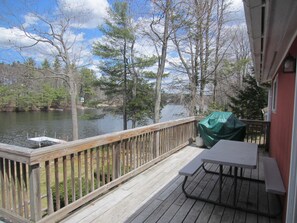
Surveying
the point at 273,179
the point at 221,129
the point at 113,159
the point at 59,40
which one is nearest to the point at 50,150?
the point at 113,159

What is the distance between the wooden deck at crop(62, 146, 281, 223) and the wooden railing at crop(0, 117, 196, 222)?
16 centimetres

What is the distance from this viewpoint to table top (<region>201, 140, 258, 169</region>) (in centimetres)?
262

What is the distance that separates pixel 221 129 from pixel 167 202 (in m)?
3.45

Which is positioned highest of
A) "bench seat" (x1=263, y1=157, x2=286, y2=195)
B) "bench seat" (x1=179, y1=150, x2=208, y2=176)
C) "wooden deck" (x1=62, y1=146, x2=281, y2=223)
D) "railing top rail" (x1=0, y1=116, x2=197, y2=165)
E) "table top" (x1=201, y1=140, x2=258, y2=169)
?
"railing top rail" (x1=0, y1=116, x2=197, y2=165)

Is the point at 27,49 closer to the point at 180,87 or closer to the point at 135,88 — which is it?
the point at 135,88

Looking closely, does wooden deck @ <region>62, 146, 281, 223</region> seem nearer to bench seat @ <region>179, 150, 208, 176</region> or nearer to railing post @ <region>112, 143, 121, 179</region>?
railing post @ <region>112, 143, 121, 179</region>

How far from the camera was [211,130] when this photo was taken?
5812 millimetres

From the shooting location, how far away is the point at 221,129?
18.9 ft

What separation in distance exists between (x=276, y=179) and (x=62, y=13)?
1481cm

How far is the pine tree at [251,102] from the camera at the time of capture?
1063 centimetres

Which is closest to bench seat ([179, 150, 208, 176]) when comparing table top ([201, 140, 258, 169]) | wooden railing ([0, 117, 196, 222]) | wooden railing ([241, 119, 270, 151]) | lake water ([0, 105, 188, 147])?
table top ([201, 140, 258, 169])

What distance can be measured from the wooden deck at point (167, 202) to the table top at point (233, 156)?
0.57 metres

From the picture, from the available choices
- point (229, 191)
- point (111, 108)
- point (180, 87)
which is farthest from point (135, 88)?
point (229, 191)

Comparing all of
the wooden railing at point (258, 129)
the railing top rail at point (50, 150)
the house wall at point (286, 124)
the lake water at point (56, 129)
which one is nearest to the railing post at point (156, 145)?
the railing top rail at point (50, 150)
